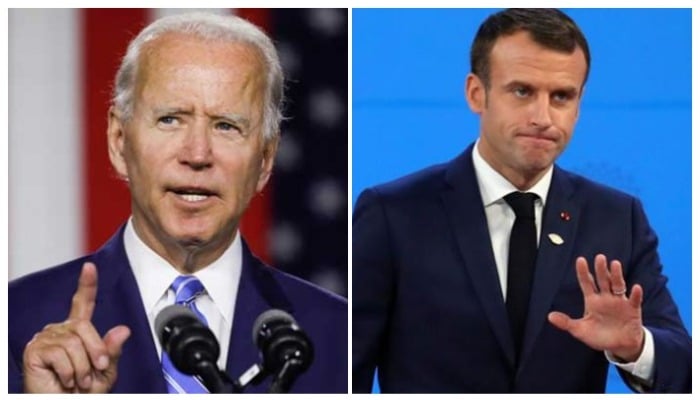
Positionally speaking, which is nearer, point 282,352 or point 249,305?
point 282,352

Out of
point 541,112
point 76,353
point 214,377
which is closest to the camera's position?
point 214,377

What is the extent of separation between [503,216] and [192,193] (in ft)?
3.77

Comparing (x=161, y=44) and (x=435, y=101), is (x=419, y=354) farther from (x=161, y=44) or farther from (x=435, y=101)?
(x=161, y=44)

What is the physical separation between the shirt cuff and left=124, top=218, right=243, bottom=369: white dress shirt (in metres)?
1.41

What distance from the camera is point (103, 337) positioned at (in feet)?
16.0

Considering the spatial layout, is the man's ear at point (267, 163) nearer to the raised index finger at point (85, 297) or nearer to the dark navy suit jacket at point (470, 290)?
the dark navy suit jacket at point (470, 290)

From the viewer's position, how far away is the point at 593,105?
16.5ft

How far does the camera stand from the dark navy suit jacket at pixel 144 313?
16.1 feet

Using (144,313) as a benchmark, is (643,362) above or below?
below

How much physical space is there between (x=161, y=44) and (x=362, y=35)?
2.43ft

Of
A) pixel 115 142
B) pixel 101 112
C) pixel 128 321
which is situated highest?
pixel 101 112

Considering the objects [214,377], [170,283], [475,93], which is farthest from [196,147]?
[475,93]

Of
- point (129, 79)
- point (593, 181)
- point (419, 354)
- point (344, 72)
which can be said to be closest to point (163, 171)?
point (129, 79)

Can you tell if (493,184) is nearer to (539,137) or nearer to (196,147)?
(539,137)
